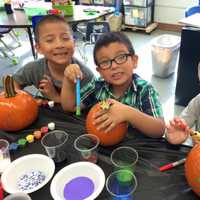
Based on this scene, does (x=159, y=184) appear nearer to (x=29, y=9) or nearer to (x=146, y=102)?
(x=146, y=102)

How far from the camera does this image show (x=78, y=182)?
2.28ft

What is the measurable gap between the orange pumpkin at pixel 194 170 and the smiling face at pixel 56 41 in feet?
2.39

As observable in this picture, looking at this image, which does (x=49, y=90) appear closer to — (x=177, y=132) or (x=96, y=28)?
(x=177, y=132)

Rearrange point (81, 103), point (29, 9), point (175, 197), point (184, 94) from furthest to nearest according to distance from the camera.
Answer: point (29, 9), point (184, 94), point (81, 103), point (175, 197)

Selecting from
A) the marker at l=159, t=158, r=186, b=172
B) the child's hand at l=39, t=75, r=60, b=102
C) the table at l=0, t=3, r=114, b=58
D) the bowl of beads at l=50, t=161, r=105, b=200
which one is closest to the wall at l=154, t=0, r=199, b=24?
the table at l=0, t=3, r=114, b=58

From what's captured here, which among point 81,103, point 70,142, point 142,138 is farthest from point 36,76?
point 142,138

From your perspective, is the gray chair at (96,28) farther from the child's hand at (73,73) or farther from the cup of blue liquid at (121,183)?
the cup of blue liquid at (121,183)

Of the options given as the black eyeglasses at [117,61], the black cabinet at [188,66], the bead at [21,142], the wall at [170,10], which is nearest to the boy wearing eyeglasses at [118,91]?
the black eyeglasses at [117,61]

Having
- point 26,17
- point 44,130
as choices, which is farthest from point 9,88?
point 26,17

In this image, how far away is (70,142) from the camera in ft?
2.78

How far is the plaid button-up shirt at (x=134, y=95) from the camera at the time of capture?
937mm

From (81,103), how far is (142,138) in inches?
12.7

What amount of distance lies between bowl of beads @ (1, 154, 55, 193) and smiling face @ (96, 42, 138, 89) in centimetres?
37

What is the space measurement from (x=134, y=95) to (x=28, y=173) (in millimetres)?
475
